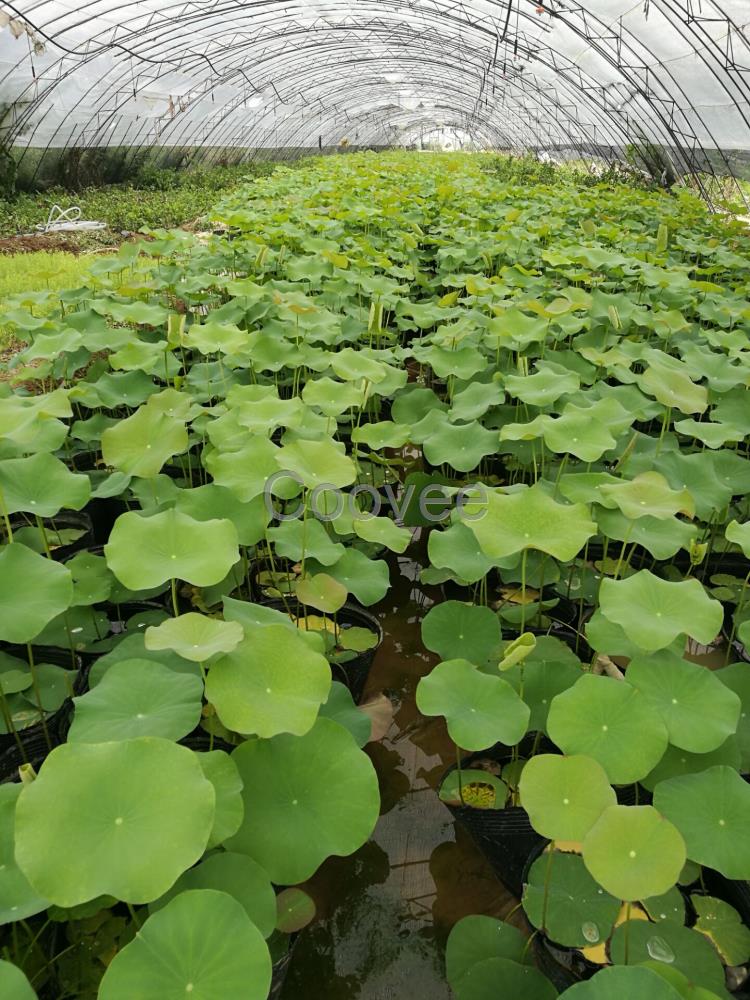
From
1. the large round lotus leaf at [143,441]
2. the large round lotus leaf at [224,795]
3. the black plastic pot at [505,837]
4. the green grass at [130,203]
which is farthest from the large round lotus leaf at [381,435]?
the green grass at [130,203]

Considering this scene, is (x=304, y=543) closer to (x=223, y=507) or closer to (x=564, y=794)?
(x=223, y=507)

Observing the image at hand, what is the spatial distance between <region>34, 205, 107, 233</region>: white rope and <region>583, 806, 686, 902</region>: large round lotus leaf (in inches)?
475

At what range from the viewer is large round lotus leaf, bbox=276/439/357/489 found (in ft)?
6.70

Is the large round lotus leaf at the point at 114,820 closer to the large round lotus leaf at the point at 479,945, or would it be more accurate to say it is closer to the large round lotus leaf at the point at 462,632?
the large round lotus leaf at the point at 479,945

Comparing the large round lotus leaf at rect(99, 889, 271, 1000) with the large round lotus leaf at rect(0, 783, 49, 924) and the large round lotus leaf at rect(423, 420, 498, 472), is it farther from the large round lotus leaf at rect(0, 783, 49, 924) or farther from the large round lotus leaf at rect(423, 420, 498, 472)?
the large round lotus leaf at rect(423, 420, 498, 472)

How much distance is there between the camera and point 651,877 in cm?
114

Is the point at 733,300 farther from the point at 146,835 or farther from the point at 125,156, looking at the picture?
the point at 125,156

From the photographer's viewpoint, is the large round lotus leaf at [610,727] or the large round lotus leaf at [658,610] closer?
the large round lotus leaf at [610,727]

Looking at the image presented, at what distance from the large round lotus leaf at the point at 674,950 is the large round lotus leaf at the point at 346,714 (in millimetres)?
643

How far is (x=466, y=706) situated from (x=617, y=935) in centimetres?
52

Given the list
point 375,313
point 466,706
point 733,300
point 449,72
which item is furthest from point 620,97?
point 466,706

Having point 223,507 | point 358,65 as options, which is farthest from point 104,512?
point 358,65

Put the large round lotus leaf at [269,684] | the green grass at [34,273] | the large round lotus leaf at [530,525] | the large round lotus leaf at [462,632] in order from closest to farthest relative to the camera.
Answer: the large round lotus leaf at [269,684]
the large round lotus leaf at [530,525]
the large round lotus leaf at [462,632]
the green grass at [34,273]

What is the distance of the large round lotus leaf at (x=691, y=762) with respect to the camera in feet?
5.13
